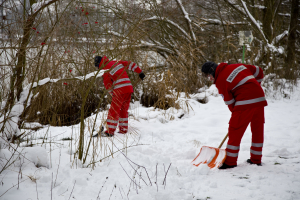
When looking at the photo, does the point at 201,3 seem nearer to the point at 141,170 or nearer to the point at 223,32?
the point at 223,32

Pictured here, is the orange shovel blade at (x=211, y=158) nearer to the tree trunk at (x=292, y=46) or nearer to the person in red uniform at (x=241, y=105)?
the person in red uniform at (x=241, y=105)

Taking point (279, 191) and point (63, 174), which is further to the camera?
point (63, 174)

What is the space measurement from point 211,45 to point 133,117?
17.5 ft

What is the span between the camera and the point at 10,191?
2053 mm

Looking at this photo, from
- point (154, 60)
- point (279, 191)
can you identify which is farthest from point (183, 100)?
point (279, 191)

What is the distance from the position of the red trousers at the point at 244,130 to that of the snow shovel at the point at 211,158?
8 cm

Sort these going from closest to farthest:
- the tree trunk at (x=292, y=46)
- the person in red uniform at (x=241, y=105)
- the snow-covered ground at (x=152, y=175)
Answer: the snow-covered ground at (x=152, y=175) → the person in red uniform at (x=241, y=105) → the tree trunk at (x=292, y=46)

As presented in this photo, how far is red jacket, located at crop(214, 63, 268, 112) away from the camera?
287 centimetres

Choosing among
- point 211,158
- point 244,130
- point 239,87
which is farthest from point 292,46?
point 211,158

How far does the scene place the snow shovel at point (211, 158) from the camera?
2.93m

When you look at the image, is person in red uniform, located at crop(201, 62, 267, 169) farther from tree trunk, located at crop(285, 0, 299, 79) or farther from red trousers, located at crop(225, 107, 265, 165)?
tree trunk, located at crop(285, 0, 299, 79)

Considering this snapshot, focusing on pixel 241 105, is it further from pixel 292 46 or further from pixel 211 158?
pixel 292 46

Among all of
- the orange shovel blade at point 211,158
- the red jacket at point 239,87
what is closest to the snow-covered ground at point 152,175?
the orange shovel blade at point 211,158

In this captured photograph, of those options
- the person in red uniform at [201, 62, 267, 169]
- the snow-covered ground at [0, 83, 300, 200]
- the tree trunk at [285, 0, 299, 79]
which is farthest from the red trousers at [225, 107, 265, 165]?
the tree trunk at [285, 0, 299, 79]
